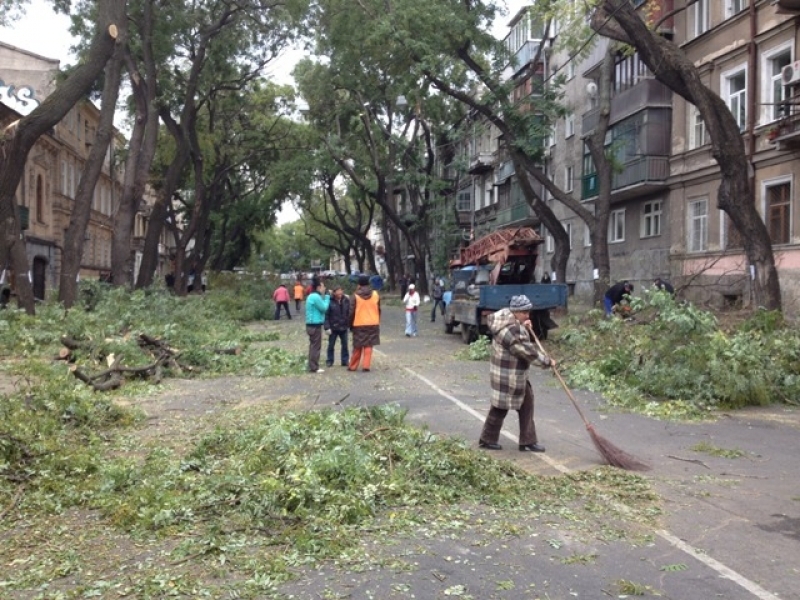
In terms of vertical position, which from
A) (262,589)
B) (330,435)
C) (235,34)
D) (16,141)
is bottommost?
(262,589)

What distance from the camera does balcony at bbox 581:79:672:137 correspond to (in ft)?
92.6

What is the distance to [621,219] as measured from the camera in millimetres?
33250

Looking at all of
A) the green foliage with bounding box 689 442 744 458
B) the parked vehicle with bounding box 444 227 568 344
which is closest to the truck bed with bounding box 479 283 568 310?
the parked vehicle with bounding box 444 227 568 344

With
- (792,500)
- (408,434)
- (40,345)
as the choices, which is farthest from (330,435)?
(40,345)

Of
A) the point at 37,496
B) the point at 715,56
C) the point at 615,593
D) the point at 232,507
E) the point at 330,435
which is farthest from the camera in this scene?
the point at 715,56

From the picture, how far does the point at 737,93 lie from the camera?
81.0 feet

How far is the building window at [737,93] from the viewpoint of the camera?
24344 mm

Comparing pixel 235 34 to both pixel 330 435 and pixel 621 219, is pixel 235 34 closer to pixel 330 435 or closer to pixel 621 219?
pixel 621 219

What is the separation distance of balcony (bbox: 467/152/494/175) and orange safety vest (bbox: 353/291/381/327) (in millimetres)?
37683

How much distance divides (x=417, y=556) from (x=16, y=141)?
13.0m

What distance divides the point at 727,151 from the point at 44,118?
1283 centimetres

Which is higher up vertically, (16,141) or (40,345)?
(16,141)

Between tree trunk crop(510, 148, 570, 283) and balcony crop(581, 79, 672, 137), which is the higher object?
balcony crop(581, 79, 672, 137)

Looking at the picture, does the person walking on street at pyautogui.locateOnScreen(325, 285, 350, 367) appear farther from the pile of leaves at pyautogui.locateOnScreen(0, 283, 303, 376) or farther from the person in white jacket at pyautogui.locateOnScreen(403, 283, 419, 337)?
the person in white jacket at pyautogui.locateOnScreen(403, 283, 419, 337)
